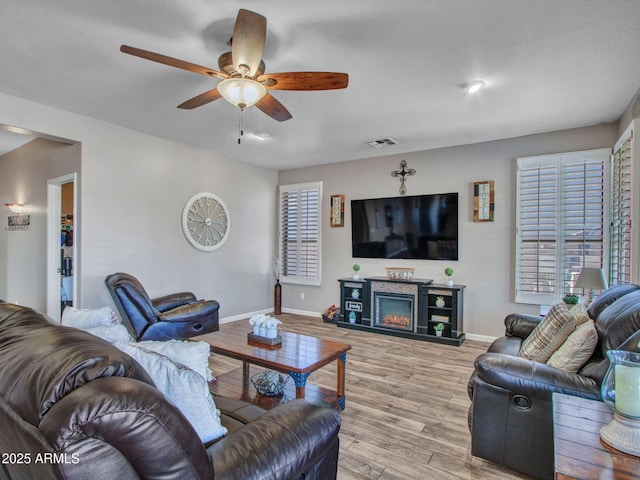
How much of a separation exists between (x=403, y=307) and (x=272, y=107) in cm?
347

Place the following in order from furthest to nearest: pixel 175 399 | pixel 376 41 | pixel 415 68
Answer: pixel 415 68, pixel 376 41, pixel 175 399

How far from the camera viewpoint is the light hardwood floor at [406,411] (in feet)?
6.91

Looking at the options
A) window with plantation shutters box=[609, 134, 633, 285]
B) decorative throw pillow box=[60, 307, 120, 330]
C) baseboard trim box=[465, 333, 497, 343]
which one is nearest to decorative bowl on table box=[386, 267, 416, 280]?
baseboard trim box=[465, 333, 497, 343]

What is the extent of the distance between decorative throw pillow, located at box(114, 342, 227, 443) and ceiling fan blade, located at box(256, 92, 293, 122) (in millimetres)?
2037

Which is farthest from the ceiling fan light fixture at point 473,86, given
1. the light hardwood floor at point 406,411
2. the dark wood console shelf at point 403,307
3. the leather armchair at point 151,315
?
the leather armchair at point 151,315

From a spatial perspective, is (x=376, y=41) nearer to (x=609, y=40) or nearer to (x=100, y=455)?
(x=609, y=40)

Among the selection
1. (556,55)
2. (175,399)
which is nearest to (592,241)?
(556,55)

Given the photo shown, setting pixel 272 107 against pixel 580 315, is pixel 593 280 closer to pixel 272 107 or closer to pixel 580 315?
pixel 580 315

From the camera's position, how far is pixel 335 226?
20.1 ft

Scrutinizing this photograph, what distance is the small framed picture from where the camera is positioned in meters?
6.04

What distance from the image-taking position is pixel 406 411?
2.80 metres

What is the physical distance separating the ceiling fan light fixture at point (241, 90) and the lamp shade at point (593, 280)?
3.27 m

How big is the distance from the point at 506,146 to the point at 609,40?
91.9 inches

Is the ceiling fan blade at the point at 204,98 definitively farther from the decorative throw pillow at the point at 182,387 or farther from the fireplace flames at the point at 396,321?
the fireplace flames at the point at 396,321
